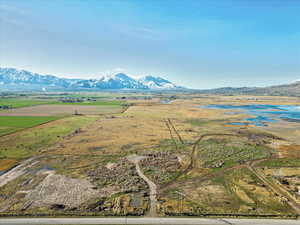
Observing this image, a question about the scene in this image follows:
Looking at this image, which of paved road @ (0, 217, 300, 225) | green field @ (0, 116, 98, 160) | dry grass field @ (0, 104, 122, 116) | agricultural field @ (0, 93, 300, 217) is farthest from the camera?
dry grass field @ (0, 104, 122, 116)

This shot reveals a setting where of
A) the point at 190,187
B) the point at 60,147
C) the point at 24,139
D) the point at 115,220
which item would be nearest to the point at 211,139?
the point at 190,187

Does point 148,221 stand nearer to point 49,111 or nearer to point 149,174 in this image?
point 149,174

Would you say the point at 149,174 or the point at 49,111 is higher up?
the point at 49,111

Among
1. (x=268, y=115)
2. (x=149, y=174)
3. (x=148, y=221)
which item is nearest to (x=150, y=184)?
(x=149, y=174)

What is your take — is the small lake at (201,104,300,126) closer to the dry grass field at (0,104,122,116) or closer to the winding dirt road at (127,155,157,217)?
the winding dirt road at (127,155,157,217)

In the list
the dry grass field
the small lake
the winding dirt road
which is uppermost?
the small lake

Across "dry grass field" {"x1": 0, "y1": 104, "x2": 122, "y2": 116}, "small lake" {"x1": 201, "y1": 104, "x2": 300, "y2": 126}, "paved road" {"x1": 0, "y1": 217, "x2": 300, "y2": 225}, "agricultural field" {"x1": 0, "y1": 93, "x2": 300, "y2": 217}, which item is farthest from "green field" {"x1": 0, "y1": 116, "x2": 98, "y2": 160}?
"small lake" {"x1": 201, "y1": 104, "x2": 300, "y2": 126}

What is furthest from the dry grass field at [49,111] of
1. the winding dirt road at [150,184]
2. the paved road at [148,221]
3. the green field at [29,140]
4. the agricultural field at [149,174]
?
the paved road at [148,221]

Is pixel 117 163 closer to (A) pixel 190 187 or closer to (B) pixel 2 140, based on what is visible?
(A) pixel 190 187
